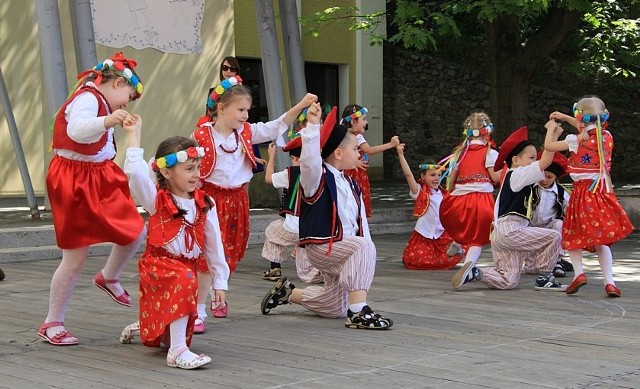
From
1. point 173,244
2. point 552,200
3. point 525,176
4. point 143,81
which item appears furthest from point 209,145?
point 143,81

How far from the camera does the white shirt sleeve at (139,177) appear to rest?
5504mm

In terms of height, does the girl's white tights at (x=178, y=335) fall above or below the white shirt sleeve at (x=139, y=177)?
below

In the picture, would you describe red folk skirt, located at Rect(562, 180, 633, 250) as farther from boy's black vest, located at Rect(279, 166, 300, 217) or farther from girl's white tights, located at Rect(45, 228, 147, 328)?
girl's white tights, located at Rect(45, 228, 147, 328)

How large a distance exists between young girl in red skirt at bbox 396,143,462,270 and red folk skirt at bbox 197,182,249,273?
10.3ft

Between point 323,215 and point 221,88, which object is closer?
point 323,215

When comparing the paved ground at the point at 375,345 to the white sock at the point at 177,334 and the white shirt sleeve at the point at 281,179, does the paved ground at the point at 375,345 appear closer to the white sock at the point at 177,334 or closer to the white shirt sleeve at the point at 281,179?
the white sock at the point at 177,334

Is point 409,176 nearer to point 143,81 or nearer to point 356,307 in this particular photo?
point 356,307

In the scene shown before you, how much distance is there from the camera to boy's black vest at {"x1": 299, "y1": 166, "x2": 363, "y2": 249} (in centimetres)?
691

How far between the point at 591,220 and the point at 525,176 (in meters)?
0.64

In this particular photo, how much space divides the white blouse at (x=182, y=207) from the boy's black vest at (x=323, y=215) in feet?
3.01

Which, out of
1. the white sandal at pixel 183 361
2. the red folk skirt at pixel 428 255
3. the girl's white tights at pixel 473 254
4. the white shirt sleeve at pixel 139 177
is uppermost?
the white shirt sleeve at pixel 139 177

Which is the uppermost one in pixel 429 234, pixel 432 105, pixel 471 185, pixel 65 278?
pixel 65 278

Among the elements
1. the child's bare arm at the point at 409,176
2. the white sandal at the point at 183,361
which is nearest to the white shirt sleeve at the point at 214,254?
the white sandal at the point at 183,361

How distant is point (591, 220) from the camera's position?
8445 millimetres
